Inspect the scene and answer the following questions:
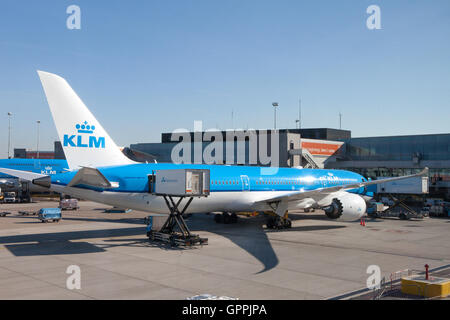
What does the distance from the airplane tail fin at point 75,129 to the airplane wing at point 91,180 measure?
131 cm

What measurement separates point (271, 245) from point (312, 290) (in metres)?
10.7

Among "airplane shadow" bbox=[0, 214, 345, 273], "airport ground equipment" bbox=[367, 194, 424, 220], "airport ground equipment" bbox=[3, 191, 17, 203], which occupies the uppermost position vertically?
"airport ground equipment" bbox=[3, 191, 17, 203]

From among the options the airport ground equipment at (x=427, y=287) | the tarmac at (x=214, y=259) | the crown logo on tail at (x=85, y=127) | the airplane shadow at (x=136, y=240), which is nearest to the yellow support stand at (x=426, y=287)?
the airport ground equipment at (x=427, y=287)

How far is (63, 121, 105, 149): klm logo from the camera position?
2685 cm

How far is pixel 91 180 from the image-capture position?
26.7 m

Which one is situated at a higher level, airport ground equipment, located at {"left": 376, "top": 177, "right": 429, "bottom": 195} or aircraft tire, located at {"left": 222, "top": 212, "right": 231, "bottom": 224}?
airport ground equipment, located at {"left": 376, "top": 177, "right": 429, "bottom": 195}

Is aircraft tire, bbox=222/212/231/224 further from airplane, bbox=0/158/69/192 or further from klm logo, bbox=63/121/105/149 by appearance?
airplane, bbox=0/158/69/192

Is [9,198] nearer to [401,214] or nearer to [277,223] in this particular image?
[277,223]

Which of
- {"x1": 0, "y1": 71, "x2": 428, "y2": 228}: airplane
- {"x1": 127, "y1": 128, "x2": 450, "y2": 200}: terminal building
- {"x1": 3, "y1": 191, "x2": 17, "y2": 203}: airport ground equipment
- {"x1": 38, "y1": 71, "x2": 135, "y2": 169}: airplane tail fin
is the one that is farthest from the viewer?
{"x1": 3, "y1": 191, "x2": 17, "y2": 203}: airport ground equipment

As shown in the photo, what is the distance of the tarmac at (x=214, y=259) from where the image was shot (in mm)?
17047

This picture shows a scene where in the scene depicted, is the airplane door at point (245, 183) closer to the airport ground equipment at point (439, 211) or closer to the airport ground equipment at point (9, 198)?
the airport ground equipment at point (439, 211)

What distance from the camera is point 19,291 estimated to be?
54.5 ft

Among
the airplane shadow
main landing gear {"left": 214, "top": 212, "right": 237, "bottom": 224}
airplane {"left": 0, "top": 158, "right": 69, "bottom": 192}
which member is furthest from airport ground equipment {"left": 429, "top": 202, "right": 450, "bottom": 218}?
airplane {"left": 0, "top": 158, "right": 69, "bottom": 192}

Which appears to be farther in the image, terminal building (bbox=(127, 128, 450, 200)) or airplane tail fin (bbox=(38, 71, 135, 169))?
terminal building (bbox=(127, 128, 450, 200))
